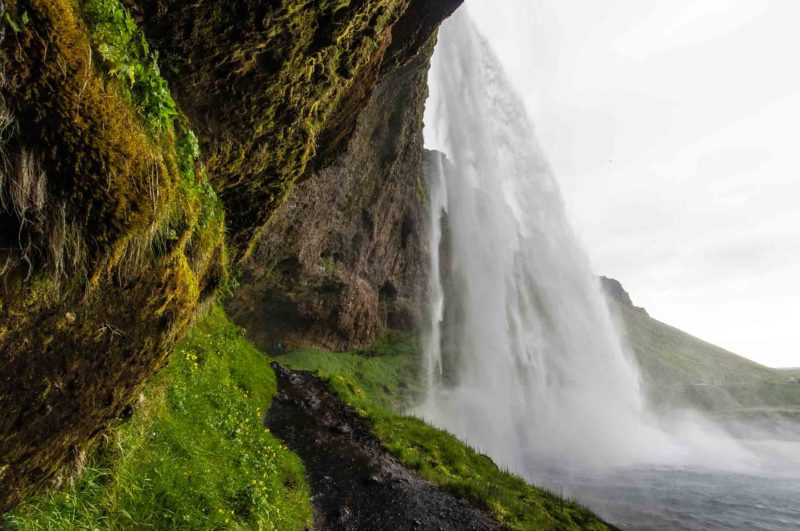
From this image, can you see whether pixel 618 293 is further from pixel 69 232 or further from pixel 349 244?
pixel 69 232

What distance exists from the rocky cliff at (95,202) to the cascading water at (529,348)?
17644 millimetres

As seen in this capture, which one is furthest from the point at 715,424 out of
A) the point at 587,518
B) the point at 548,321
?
the point at 587,518

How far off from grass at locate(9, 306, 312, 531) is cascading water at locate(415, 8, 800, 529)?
1378cm

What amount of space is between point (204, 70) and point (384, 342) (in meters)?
39.6

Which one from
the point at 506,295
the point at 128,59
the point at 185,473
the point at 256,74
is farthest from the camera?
the point at 506,295

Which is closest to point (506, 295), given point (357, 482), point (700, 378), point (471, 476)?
point (471, 476)

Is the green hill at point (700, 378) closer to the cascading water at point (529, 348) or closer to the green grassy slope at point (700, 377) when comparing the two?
the green grassy slope at point (700, 377)

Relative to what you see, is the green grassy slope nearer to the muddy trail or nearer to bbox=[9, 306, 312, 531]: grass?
the muddy trail

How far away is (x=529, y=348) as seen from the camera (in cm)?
4412

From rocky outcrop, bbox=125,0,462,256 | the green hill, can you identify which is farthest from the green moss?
the green hill

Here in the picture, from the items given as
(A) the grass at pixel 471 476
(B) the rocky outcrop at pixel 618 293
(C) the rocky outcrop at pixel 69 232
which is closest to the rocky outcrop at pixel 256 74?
(C) the rocky outcrop at pixel 69 232

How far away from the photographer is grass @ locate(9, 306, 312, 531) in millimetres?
3914

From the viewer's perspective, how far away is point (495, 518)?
9703 millimetres

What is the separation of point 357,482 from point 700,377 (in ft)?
292
